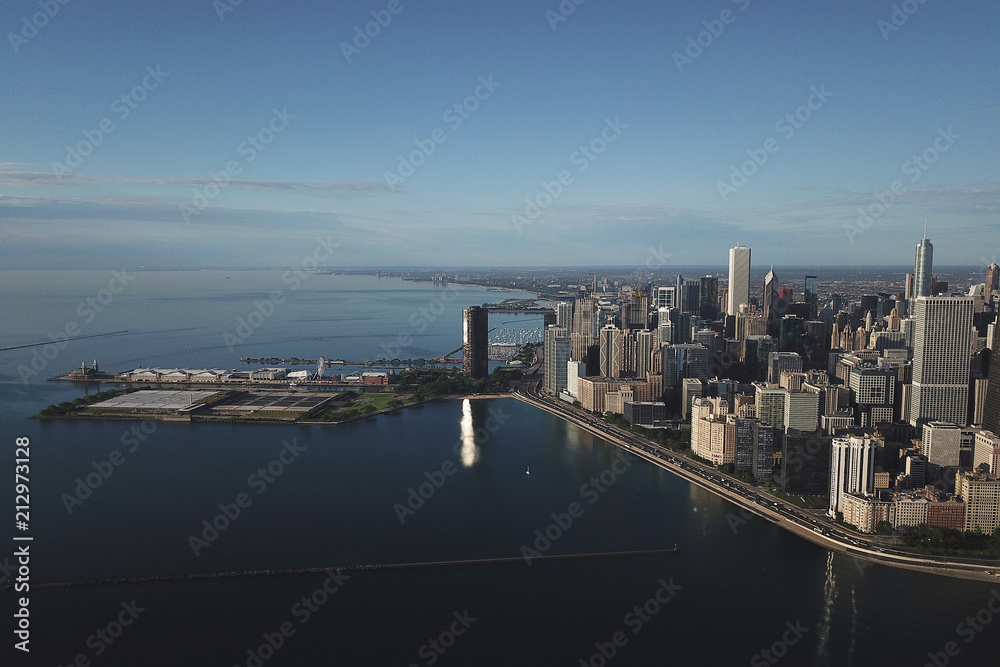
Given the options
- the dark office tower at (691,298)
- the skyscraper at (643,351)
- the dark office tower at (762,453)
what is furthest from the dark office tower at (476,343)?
the dark office tower at (691,298)

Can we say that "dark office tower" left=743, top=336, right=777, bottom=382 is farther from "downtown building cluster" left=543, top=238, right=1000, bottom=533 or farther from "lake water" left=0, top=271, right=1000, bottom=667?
"lake water" left=0, top=271, right=1000, bottom=667

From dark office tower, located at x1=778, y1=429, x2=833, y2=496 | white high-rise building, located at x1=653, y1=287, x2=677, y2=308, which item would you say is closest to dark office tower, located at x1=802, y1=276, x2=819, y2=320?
white high-rise building, located at x1=653, y1=287, x2=677, y2=308

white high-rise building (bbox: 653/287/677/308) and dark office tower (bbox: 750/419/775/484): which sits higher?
white high-rise building (bbox: 653/287/677/308)

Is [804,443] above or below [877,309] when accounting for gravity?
below

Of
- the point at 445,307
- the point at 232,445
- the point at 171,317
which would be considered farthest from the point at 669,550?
the point at 445,307

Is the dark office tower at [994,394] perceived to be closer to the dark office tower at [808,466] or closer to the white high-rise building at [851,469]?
the dark office tower at [808,466]

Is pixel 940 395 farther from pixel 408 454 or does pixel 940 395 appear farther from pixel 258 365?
pixel 258 365
